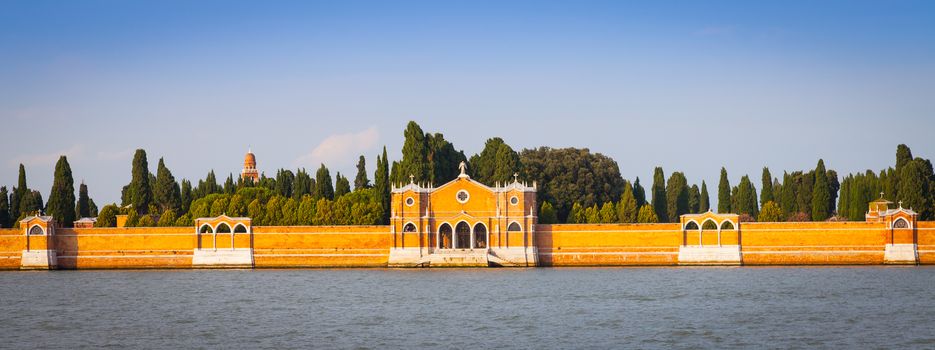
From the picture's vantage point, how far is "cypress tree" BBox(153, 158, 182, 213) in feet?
242

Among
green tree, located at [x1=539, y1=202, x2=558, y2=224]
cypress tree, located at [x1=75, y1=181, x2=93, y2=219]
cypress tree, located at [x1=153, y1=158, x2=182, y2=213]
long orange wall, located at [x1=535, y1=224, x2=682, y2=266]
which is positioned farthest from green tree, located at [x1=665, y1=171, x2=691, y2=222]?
cypress tree, located at [x1=75, y1=181, x2=93, y2=219]

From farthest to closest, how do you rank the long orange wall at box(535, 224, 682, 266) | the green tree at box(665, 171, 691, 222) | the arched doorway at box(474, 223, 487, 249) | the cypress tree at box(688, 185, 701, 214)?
the cypress tree at box(688, 185, 701, 214)
the green tree at box(665, 171, 691, 222)
the arched doorway at box(474, 223, 487, 249)
the long orange wall at box(535, 224, 682, 266)

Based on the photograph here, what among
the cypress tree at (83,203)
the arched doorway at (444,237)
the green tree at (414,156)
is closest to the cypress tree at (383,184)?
the green tree at (414,156)

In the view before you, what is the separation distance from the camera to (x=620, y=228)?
58.0 meters

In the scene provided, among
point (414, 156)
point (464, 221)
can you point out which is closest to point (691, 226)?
point (464, 221)

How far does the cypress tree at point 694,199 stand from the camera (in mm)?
81794

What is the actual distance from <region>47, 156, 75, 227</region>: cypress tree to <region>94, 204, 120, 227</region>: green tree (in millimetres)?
3836

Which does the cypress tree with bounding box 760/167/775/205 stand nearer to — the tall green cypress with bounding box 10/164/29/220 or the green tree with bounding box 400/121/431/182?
the green tree with bounding box 400/121/431/182

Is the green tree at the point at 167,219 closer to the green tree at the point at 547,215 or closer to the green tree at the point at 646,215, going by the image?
the green tree at the point at 547,215

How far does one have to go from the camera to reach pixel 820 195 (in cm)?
7312

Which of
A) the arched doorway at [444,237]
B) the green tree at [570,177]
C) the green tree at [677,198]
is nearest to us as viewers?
the arched doorway at [444,237]

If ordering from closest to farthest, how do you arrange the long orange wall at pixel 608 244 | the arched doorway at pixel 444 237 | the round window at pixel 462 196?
the long orange wall at pixel 608 244
the round window at pixel 462 196
the arched doorway at pixel 444 237

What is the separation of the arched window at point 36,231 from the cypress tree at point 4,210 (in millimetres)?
19572

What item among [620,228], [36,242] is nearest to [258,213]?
[36,242]
